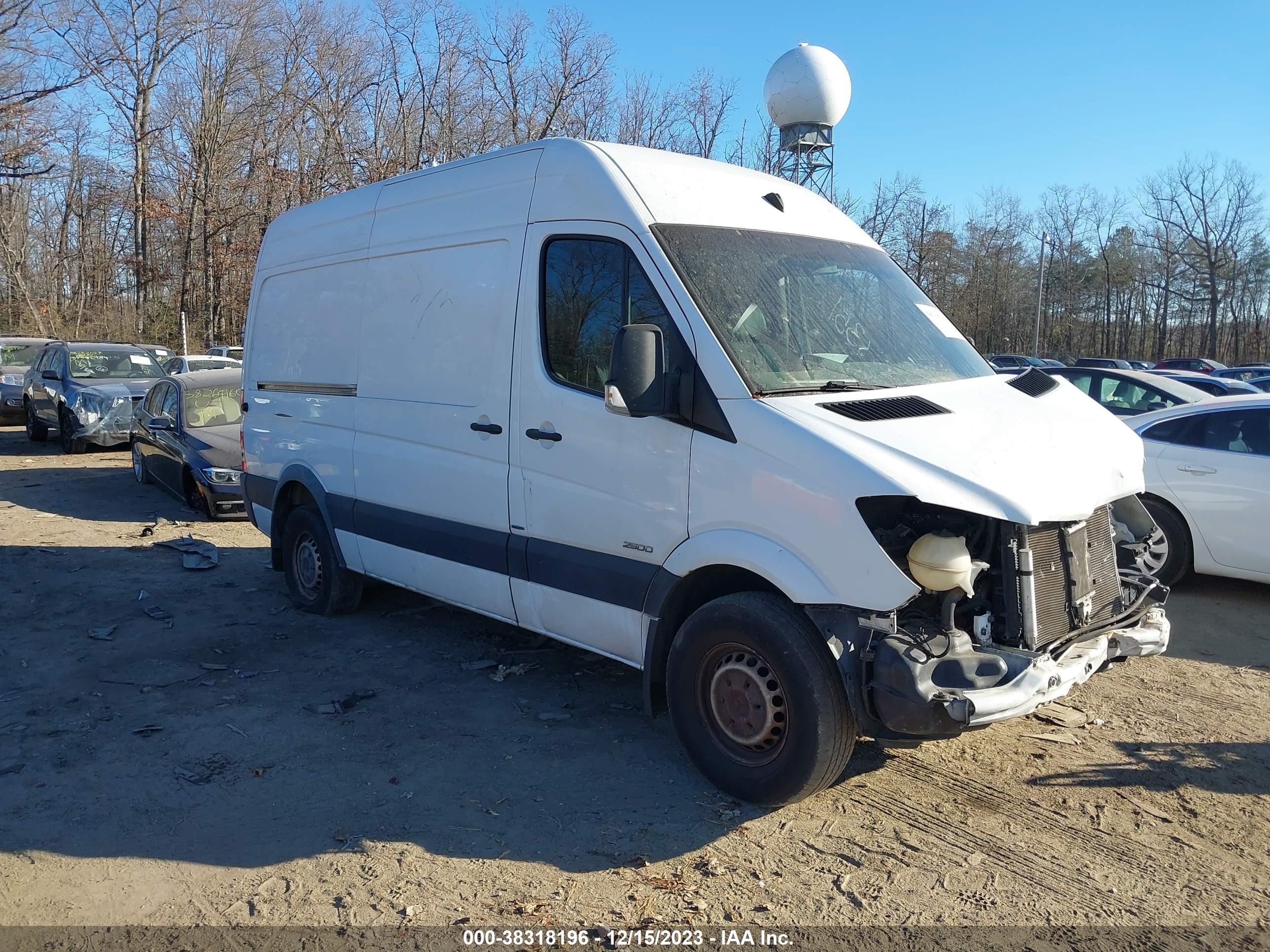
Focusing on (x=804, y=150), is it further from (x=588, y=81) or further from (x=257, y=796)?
(x=257, y=796)

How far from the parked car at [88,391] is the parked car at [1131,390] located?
14.0 metres

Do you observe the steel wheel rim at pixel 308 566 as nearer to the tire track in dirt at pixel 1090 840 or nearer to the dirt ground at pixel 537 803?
the dirt ground at pixel 537 803

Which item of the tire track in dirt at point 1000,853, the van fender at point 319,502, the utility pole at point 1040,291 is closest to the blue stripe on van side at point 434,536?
the van fender at point 319,502

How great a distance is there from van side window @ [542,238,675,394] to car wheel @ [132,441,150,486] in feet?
32.9

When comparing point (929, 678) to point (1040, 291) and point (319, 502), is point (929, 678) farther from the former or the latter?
point (1040, 291)

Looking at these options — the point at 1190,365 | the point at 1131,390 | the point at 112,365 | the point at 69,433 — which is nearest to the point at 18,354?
the point at 112,365

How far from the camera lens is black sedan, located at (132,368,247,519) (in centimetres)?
1075

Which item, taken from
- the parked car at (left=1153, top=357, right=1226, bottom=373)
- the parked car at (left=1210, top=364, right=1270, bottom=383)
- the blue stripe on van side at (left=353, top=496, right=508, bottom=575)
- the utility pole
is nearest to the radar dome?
the parked car at (left=1210, top=364, right=1270, bottom=383)

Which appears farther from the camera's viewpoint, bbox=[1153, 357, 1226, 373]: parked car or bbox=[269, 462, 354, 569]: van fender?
bbox=[1153, 357, 1226, 373]: parked car

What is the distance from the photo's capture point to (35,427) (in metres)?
17.9

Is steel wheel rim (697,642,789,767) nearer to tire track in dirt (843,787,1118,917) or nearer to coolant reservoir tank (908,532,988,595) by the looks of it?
tire track in dirt (843,787,1118,917)

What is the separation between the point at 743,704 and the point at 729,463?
103 centimetres

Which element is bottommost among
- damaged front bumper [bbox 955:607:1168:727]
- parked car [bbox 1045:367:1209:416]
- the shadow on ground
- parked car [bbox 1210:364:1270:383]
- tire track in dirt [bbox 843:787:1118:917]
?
tire track in dirt [bbox 843:787:1118:917]

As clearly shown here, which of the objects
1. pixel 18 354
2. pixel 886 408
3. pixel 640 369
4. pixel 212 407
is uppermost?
pixel 18 354
